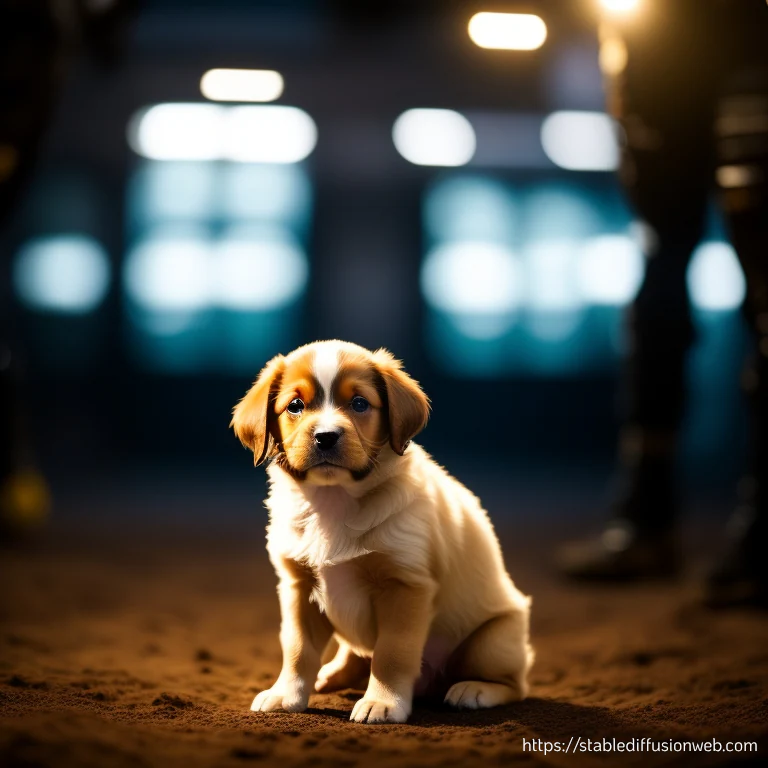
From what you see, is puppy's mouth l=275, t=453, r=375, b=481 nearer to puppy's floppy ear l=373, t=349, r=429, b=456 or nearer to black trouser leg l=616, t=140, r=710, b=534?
puppy's floppy ear l=373, t=349, r=429, b=456

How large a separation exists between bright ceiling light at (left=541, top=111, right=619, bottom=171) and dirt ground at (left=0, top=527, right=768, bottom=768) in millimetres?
7739

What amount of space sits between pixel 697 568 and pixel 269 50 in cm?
869

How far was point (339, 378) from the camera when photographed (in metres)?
2.21

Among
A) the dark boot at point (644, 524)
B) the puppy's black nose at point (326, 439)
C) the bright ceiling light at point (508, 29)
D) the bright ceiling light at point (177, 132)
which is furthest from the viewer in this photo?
the bright ceiling light at point (177, 132)

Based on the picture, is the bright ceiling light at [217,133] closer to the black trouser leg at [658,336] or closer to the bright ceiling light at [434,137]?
the bright ceiling light at [434,137]

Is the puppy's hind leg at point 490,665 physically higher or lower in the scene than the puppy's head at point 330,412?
lower

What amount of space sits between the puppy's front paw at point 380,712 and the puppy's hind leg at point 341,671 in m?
0.37

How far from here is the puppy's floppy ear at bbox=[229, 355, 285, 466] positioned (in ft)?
7.51

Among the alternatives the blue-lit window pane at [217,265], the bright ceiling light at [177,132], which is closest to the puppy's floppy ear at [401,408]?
the blue-lit window pane at [217,265]

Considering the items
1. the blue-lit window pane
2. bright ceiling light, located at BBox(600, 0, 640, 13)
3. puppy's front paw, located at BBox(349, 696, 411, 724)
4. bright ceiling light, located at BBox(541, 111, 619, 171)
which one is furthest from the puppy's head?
bright ceiling light, located at BBox(541, 111, 619, 171)

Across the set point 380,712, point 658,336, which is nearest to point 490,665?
point 380,712

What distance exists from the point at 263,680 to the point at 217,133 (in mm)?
9464

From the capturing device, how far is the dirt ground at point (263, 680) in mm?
1881

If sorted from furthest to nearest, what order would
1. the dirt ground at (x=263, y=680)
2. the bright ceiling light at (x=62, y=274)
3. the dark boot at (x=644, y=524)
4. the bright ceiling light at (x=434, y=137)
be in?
the bright ceiling light at (x=434, y=137)
the bright ceiling light at (x=62, y=274)
the dark boot at (x=644, y=524)
the dirt ground at (x=263, y=680)
